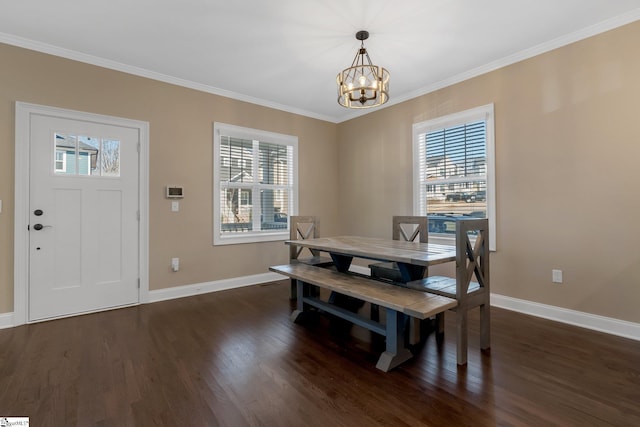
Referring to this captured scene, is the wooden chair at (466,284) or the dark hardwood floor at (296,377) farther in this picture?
the wooden chair at (466,284)

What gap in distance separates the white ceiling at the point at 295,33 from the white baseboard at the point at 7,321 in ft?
8.39

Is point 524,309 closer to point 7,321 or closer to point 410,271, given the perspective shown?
point 410,271

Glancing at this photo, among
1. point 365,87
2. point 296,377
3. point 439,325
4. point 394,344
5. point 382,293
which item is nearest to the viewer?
point 296,377

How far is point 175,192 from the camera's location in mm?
3723

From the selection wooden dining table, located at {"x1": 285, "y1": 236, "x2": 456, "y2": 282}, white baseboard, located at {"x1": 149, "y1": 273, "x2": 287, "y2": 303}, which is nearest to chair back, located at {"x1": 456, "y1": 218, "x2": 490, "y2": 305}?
wooden dining table, located at {"x1": 285, "y1": 236, "x2": 456, "y2": 282}

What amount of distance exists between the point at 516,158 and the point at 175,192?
3926 millimetres

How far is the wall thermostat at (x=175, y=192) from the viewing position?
369 centimetres

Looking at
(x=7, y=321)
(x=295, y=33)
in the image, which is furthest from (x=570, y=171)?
(x=7, y=321)

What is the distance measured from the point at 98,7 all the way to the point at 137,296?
2858 mm

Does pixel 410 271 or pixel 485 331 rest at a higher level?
pixel 410 271

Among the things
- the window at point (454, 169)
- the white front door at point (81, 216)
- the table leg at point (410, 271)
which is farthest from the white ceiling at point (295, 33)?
the table leg at point (410, 271)

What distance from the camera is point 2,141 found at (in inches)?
111

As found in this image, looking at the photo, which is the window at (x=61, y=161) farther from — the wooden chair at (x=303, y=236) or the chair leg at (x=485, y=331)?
the chair leg at (x=485, y=331)

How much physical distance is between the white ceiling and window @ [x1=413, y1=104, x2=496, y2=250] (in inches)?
22.7
